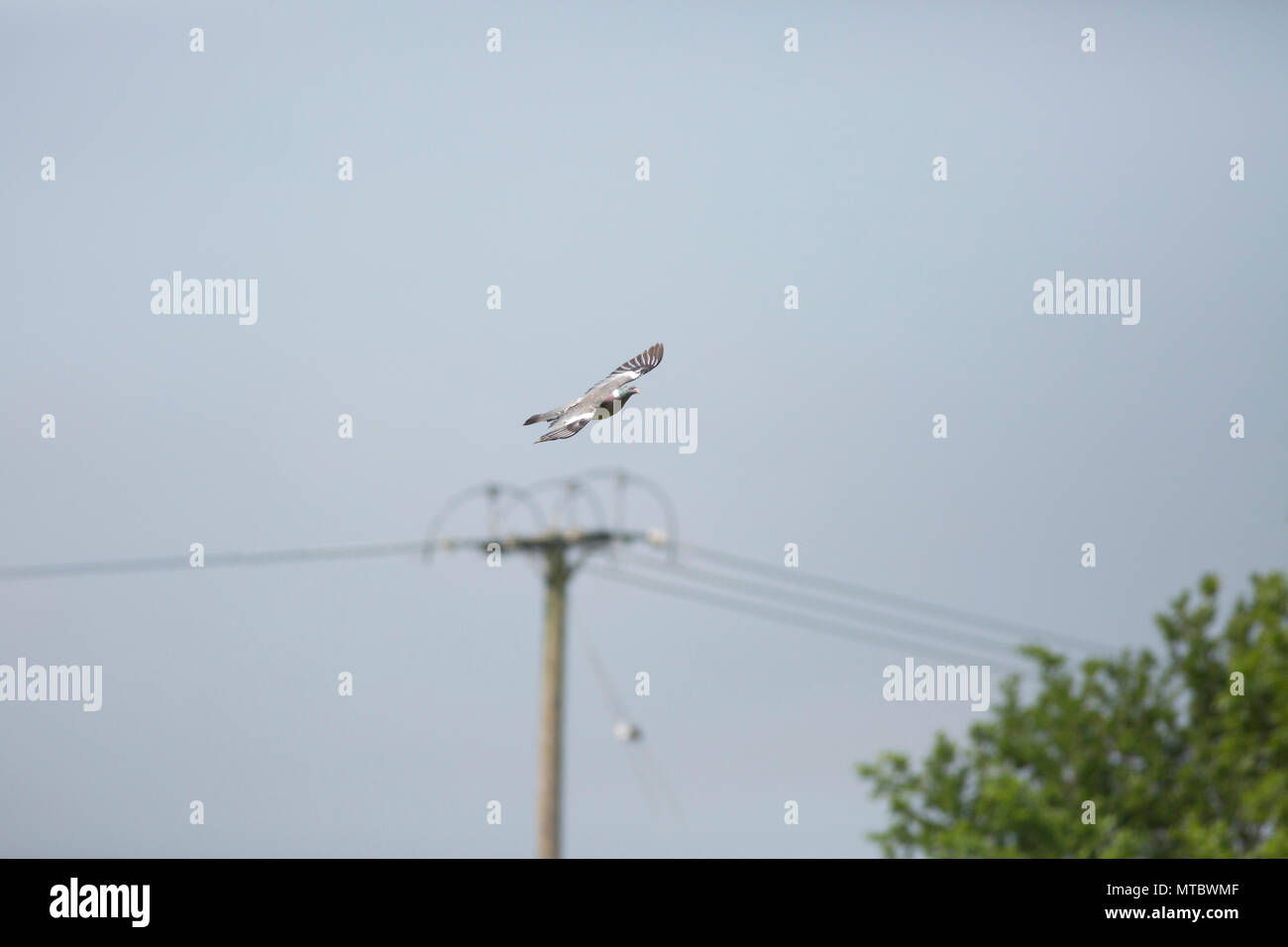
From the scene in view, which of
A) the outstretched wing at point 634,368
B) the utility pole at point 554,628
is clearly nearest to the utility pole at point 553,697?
the utility pole at point 554,628

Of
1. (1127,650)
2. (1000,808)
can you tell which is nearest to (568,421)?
(1000,808)

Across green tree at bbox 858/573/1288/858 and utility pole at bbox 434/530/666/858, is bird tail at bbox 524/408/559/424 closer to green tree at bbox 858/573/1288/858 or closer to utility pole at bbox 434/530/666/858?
utility pole at bbox 434/530/666/858

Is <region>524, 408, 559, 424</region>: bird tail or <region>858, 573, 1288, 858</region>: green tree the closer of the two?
<region>524, 408, 559, 424</region>: bird tail

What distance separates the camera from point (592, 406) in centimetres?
902

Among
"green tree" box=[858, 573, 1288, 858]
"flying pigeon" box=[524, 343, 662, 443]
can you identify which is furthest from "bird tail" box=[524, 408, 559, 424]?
"green tree" box=[858, 573, 1288, 858]

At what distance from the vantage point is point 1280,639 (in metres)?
28.1

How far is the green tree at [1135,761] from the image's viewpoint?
26.2m

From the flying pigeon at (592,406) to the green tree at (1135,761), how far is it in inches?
675

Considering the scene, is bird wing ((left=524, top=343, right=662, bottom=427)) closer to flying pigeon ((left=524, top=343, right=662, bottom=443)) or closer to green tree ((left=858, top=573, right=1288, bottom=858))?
flying pigeon ((left=524, top=343, right=662, bottom=443))

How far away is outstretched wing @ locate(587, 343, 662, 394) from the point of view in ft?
32.0

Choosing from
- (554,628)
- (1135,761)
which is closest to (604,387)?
(554,628)

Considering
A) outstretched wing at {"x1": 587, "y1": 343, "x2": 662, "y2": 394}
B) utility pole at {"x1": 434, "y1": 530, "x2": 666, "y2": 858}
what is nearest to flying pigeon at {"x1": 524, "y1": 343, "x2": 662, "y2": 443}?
outstretched wing at {"x1": 587, "y1": 343, "x2": 662, "y2": 394}
